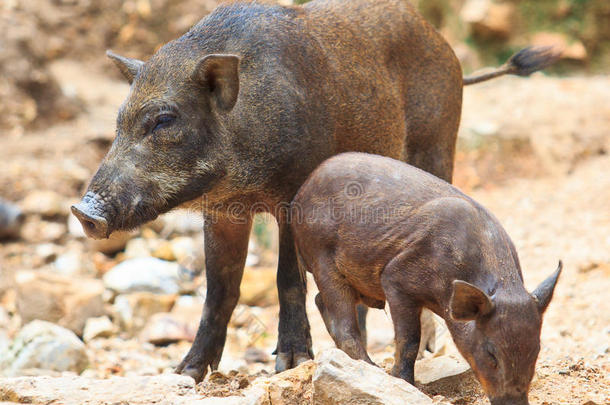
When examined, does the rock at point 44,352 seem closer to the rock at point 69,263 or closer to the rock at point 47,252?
the rock at point 69,263

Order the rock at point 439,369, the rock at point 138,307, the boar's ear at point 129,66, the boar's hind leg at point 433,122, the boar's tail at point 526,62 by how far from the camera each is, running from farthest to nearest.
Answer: the rock at point 138,307
the boar's tail at point 526,62
the boar's hind leg at point 433,122
the boar's ear at point 129,66
the rock at point 439,369

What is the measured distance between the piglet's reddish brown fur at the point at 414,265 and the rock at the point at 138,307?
12.7 feet

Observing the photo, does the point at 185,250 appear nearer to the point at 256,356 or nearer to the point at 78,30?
the point at 256,356

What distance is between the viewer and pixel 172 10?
13.6 meters

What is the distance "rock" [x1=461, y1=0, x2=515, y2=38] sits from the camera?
14578 millimetres

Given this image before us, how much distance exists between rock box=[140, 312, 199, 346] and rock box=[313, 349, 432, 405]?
414 cm

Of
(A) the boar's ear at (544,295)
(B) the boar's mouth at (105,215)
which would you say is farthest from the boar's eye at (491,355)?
(B) the boar's mouth at (105,215)

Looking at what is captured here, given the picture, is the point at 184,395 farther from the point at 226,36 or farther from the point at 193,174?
the point at 226,36

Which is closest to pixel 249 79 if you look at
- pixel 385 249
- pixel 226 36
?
pixel 226 36

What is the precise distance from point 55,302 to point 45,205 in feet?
9.18

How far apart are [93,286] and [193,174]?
383 centimetres

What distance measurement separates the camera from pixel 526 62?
665cm

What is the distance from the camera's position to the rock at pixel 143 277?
8.74m

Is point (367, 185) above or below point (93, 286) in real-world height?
above
